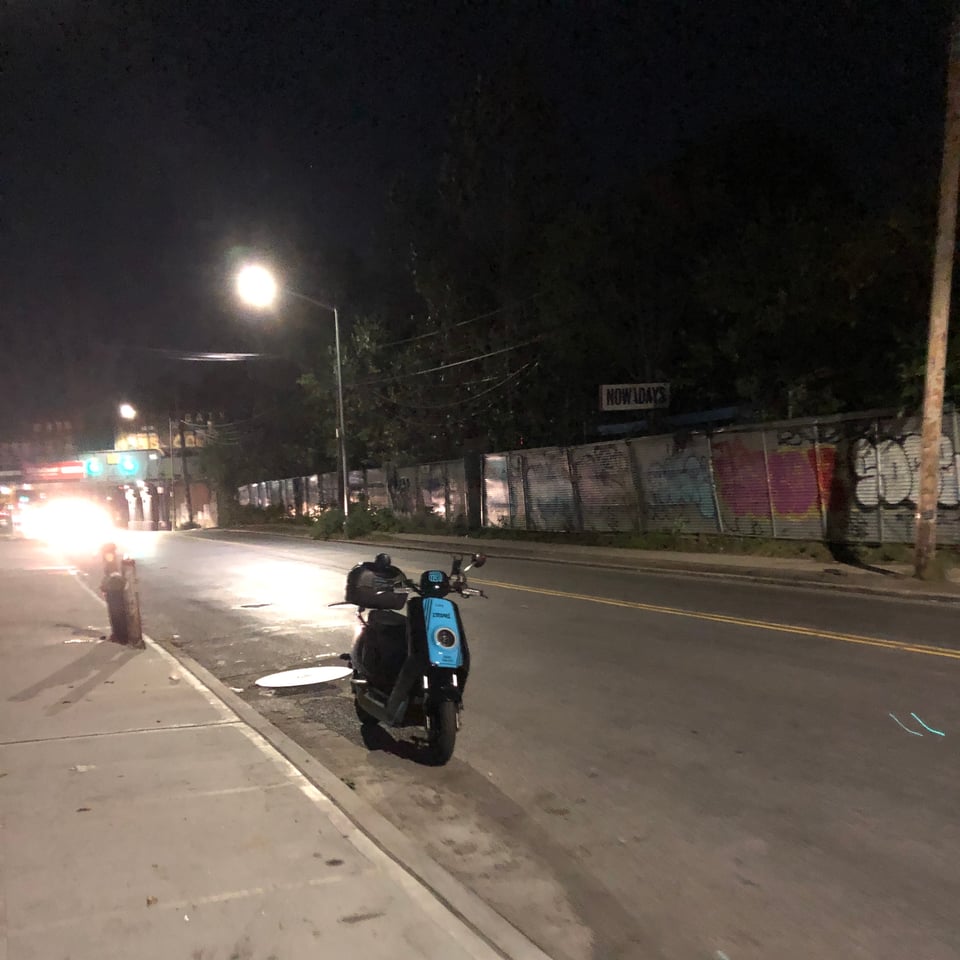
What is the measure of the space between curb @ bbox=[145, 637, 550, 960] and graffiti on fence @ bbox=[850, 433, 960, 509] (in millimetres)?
13041

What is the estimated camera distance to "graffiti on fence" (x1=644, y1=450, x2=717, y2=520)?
829 inches

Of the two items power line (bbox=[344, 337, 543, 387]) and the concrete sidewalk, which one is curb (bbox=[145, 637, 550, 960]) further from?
power line (bbox=[344, 337, 543, 387])

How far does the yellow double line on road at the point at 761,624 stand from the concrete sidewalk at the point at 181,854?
6377mm

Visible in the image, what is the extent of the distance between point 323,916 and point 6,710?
4744 millimetres

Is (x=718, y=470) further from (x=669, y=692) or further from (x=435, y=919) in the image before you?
(x=435, y=919)

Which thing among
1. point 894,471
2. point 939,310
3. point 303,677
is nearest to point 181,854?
point 303,677

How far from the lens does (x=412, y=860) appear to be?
4.11m

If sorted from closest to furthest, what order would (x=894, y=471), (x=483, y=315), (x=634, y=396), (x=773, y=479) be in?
1. (x=894, y=471)
2. (x=773, y=479)
3. (x=634, y=396)
4. (x=483, y=315)

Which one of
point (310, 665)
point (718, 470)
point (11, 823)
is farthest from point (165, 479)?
point (11, 823)

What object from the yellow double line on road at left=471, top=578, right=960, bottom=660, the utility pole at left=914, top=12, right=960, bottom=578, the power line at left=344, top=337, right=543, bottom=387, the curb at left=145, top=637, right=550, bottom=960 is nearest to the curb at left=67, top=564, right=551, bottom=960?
the curb at left=145, top=637, right=550, bottom=960

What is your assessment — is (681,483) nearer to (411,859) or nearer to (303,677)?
(303,677)

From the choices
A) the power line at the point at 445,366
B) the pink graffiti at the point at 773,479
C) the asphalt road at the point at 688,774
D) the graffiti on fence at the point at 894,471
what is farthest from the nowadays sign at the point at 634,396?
the asphalt road at the point at 688,774

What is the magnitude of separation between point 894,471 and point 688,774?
500 inches

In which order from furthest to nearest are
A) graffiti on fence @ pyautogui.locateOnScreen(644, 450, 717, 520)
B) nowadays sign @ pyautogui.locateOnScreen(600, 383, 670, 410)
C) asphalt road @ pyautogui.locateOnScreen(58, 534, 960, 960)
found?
nowadays sign @ pyautogui.locateOnScreen(600, 383, 670, 410) < graffiti on fence @ pyautogui.locateOnScreen(644, 450, 717, 520) < asphalt road @ pyautogui.locateOnScreen(58, 534, 960, 960)
